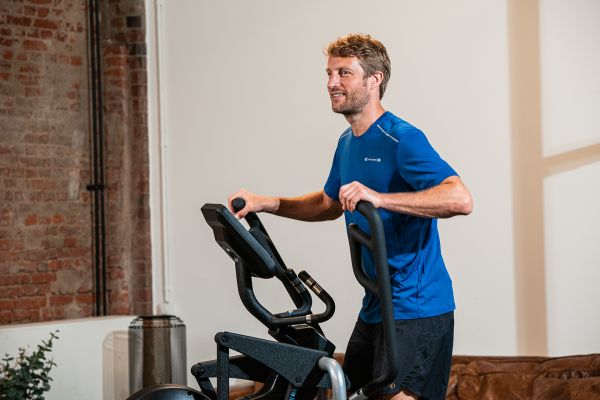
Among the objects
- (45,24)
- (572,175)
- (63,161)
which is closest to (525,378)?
(572,175)

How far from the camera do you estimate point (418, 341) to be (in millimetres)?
2600

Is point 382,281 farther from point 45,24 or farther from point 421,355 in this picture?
point 45,24

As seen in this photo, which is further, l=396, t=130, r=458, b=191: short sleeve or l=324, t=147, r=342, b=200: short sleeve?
l=324, t=147, r=342, b=200: short sleeve

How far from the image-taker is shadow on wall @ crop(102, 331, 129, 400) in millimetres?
5355

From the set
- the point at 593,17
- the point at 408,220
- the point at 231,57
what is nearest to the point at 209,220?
the point at 408,220

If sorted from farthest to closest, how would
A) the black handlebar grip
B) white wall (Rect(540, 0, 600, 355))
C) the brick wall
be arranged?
the brick wall
white wall (Rect(540, 0, 600, 355))
the black handlebar grip

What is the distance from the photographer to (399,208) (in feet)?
8.05

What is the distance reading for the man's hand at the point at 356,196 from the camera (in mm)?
2393

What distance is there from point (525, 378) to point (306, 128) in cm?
193

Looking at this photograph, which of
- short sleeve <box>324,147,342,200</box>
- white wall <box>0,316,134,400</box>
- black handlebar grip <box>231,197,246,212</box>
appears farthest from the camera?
white wall <box>0,316,134,400</box>

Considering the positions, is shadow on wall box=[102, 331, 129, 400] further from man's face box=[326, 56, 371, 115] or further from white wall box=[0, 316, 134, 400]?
man's face box=[326, 56, 371, 115]

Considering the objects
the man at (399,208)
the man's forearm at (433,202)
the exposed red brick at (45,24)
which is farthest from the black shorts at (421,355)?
the exposed red brick at (45,24)

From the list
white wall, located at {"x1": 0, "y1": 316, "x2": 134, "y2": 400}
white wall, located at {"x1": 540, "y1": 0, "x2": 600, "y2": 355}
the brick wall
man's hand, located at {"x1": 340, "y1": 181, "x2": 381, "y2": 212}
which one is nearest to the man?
man's hand, located at {"x1": 340, "y1": 181, "x2": 381, "y2": 212}

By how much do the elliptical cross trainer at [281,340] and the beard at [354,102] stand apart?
445mm
